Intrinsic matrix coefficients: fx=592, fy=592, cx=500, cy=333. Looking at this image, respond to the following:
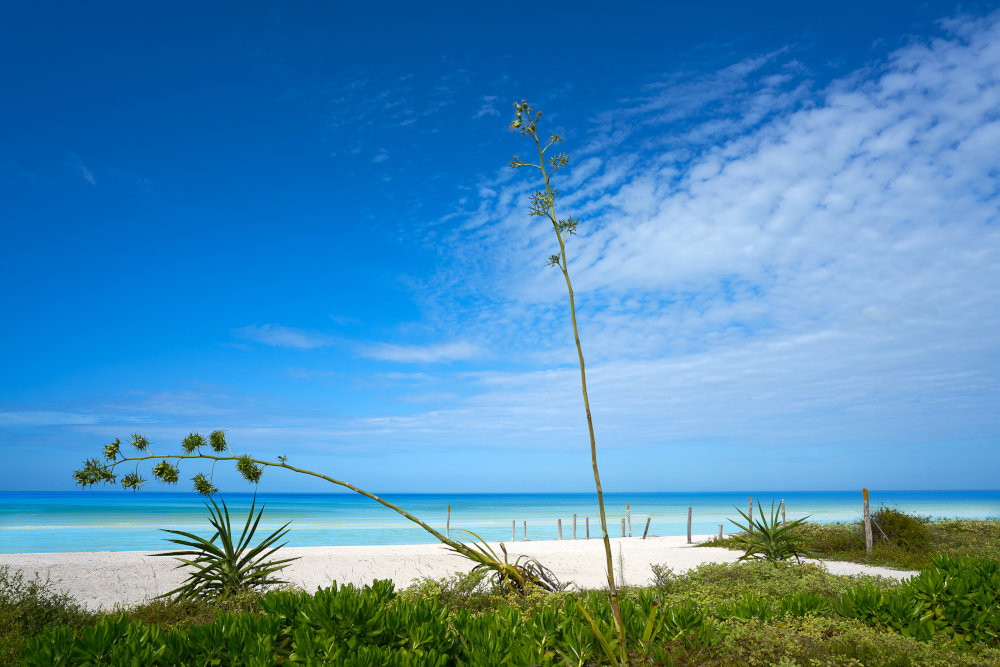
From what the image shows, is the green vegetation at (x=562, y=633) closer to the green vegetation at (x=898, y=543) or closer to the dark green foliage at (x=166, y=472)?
the dark green foliage at (x=166, y=472)

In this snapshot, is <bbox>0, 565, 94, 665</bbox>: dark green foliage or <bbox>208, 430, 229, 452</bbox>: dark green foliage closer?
<bbox>208, 430, 229, 452</bbox>: dark green foliage

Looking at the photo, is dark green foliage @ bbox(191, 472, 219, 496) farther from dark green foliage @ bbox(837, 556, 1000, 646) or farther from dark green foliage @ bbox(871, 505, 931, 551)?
dark green foliage @ bbox(871, 505, 931, 551)

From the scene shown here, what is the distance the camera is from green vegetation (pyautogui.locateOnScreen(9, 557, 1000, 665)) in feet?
10.3

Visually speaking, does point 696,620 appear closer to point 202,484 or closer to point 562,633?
point 562,633

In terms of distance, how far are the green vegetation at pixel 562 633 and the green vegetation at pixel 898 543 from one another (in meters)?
9.93

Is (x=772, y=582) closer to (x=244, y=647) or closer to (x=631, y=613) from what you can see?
(x=631, y=613)

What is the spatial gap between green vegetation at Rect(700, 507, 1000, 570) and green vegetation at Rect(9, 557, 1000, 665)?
9.93 metres

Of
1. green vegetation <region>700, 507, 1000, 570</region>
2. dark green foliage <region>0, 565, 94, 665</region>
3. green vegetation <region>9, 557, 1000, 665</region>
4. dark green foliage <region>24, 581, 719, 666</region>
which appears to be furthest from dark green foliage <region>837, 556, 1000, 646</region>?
green vegetation <region>700, 507, 1000, 570</region>

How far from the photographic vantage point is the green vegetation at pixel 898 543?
584 inches

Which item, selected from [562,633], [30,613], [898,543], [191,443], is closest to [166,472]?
[191,443]

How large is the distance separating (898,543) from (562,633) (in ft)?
57.4

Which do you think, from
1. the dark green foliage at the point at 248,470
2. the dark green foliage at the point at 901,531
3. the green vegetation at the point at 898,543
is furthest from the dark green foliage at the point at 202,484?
the dark green foliage at the point at 901,531

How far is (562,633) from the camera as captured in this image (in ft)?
11.0

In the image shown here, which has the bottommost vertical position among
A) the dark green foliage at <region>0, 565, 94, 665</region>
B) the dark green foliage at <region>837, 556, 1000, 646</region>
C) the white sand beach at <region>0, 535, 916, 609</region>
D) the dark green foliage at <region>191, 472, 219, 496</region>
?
the white sand beach at <region>0, 535, 916, 609</region>
